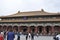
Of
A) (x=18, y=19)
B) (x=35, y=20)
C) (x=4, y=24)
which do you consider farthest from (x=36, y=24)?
(x=4, y=24)

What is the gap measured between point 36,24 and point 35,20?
4.87 feet

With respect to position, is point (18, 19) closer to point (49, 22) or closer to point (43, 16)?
point (43, 16)

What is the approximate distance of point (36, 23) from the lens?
49062 mm

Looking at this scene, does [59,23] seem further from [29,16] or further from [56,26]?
[29,16]

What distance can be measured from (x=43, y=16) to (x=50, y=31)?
6.18 meters

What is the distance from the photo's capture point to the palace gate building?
47.1 metres

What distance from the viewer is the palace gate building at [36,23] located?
155 feet

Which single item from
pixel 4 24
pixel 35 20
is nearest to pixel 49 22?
pixel 35 20

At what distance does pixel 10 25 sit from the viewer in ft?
175

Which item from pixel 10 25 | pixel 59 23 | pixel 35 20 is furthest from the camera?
pixel 10 25

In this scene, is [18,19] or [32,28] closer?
[32,28]

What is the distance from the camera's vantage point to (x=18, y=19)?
180ft

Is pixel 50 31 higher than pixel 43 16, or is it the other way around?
pixel 43 16

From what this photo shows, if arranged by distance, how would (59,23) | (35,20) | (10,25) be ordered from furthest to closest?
(10,25) → (35,20) → (59,23)
